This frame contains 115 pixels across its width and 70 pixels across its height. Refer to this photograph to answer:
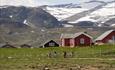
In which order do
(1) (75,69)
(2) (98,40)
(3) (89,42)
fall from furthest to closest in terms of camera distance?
(2) (98,40), (3) (89,42), (1) (75,69)

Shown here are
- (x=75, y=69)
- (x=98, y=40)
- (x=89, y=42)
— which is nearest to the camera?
(x=75, y=69)

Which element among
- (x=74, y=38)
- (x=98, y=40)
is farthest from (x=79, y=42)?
(x=98, y=40)

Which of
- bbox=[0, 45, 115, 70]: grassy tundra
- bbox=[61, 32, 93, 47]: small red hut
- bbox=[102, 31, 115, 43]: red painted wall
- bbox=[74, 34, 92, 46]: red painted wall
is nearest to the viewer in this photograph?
bbox=[0, 45, 115, 70]: grassy tundra

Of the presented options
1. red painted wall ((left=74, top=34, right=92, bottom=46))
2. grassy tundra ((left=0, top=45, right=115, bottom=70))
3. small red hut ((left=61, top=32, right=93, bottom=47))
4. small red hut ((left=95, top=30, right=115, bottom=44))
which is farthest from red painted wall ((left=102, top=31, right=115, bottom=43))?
grassy tundra ((left=0, top=45, right=115, bottom=70))

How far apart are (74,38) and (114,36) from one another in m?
11.3

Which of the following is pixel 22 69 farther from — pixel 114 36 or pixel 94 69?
pixel 114 36

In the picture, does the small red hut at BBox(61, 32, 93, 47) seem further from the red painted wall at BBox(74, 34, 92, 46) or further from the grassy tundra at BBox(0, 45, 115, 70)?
the grassy tundra at BBox(0, 45, 115, 70)

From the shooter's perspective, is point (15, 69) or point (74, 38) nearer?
point (15, 69)

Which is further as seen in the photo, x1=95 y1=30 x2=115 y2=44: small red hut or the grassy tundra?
x1=95 y1=30 x2=115 y2=44: small red hut

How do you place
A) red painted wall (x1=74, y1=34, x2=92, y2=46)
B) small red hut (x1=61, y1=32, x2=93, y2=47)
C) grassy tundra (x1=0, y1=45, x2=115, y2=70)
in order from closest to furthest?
grassy tundra (x1=0, y1=45, x2=115, y2=70), red painted wall (x1=74, y1=34, x2=92, y2=46), small red hut (x1=61, y1=32, x2=93, y2=47)

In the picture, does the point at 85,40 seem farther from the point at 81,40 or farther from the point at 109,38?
the point at 109,38

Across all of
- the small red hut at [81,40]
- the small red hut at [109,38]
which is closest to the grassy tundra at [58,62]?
the small red hut at [81,40]

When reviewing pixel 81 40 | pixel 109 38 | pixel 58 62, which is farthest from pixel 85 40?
pixel 58 62

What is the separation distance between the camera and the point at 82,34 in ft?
422
